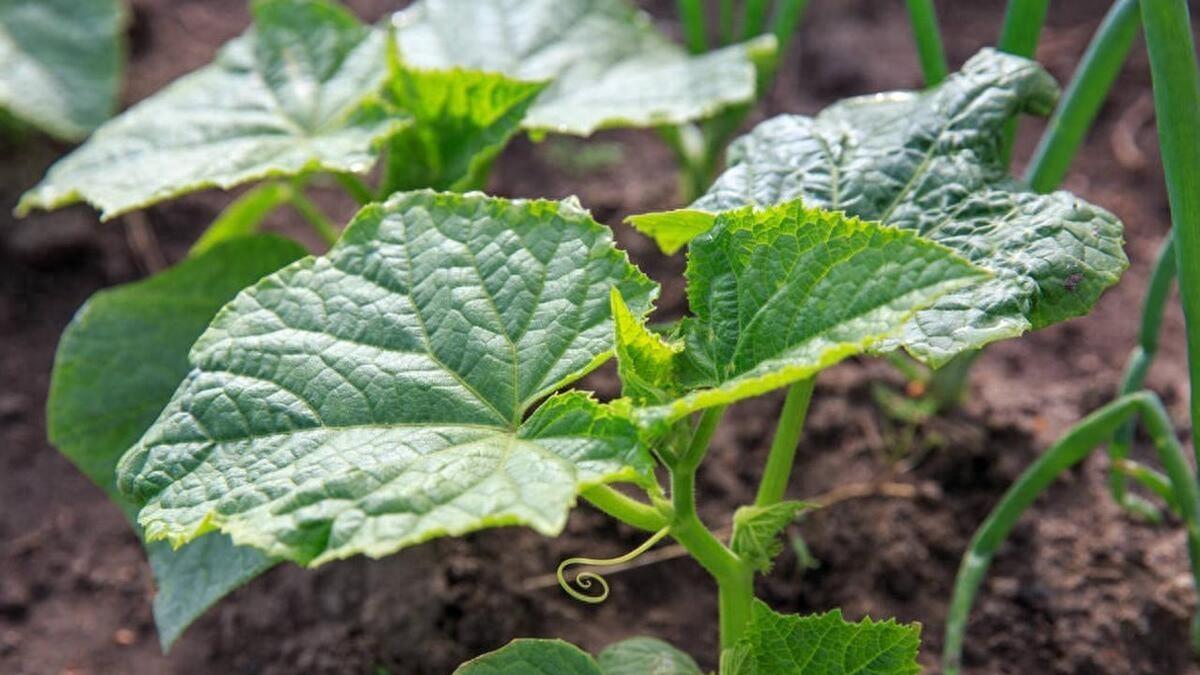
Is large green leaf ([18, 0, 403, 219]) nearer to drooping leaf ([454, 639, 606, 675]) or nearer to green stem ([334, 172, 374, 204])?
green stem ([334, 172, 374, 204])

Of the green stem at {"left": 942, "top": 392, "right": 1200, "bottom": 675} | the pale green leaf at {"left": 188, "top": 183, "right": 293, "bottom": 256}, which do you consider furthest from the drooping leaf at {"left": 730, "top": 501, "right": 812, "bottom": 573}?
the pale green leaf at {"left": 188, "top": 183, "right": 293, "bottom": 256}

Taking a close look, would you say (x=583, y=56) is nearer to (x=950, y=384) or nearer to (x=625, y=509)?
(x=950, y=384)

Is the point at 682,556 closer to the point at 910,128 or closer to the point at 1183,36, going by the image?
the point at 910,128

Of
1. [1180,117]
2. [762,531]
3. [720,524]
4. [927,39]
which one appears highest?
[1180,117]

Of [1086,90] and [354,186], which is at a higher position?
[1086,90]

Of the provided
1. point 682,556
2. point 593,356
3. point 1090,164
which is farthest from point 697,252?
point 1090,164

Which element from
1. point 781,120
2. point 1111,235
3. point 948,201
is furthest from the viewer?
point 781,120

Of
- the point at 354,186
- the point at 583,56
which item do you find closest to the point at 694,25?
the point at 583,56
